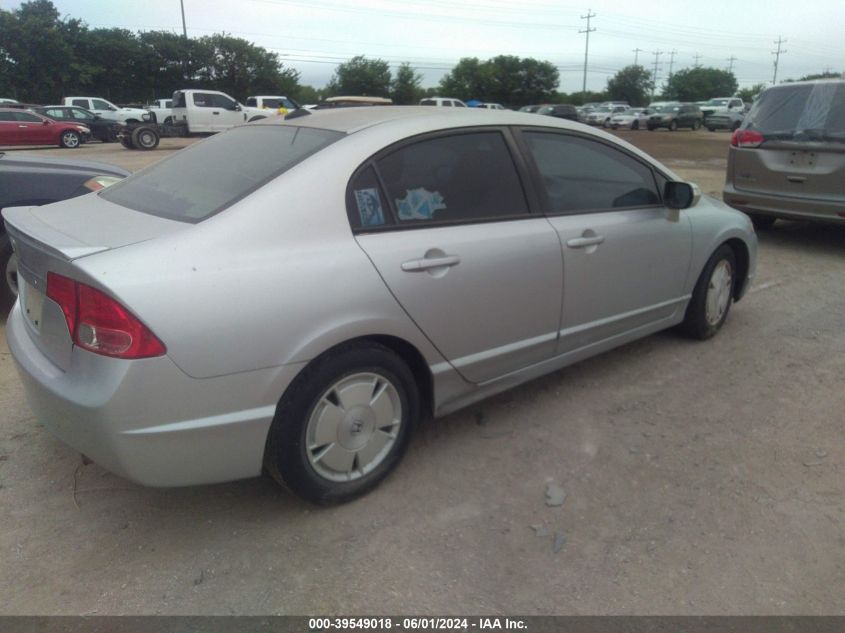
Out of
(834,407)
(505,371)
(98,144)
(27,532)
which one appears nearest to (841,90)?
(834,407)

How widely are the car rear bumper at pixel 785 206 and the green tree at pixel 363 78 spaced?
56273 mm

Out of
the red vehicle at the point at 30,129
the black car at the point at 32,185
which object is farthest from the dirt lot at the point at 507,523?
the red vehicle at the point at 30,129

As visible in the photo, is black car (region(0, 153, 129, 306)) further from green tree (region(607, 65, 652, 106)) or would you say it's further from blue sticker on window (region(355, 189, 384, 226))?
green tree (region(607, 65, 652, 106))

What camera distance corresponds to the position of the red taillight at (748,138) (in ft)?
23.0

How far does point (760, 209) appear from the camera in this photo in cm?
714

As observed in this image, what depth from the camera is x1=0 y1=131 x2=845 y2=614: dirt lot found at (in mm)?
2271

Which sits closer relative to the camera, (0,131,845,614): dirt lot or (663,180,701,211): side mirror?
(0,131,845,614): dirt lot

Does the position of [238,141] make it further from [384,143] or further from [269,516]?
[269,516]

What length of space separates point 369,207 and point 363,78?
2438 inches

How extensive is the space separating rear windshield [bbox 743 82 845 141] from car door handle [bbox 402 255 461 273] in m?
5.39

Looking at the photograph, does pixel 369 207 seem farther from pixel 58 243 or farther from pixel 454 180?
pixel 58 243

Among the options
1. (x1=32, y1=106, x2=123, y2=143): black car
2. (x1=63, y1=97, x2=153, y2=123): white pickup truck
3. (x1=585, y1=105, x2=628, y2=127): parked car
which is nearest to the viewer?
(x1=32, y1=106, x2=123, y2=143): black car

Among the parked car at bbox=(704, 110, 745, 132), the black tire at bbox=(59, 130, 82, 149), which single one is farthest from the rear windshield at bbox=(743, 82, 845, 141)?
the parked car at bbox=(704, 110, 745, 132)

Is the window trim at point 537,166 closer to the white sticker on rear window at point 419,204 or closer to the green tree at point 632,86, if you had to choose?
the white sticker on rear window at point 419,204
